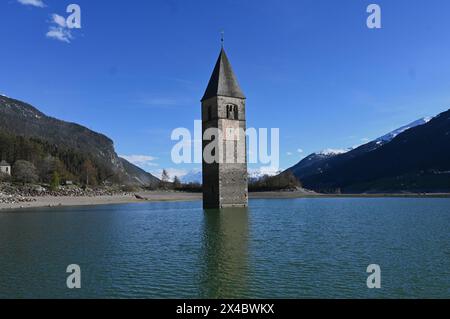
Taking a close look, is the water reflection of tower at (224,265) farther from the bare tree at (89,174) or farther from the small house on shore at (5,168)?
the bare tree at (89,174)

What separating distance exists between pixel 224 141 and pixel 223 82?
9934 millimetres

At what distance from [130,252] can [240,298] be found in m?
11.6

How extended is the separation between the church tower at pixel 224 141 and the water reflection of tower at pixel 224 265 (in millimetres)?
33824

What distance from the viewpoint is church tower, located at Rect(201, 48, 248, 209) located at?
68500 mm

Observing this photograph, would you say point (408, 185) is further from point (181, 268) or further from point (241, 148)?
point (181, 268)

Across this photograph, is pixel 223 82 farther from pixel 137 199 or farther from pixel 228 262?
pixel 137 199

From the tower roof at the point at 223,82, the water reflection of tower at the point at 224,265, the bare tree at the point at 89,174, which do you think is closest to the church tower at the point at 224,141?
the tower roof at the point at 223,82

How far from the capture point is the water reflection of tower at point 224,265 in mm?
16422

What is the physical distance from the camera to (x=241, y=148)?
70875 millimetres

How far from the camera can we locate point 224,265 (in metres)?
21.0

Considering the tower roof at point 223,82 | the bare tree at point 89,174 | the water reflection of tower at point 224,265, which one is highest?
the tower roof at point 223,82

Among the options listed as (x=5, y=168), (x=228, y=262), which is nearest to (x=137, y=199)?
(x=5, y=168)

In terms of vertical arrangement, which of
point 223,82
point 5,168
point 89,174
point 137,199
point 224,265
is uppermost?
A: point 223,82

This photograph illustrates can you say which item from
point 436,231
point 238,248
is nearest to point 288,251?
point 238,248
